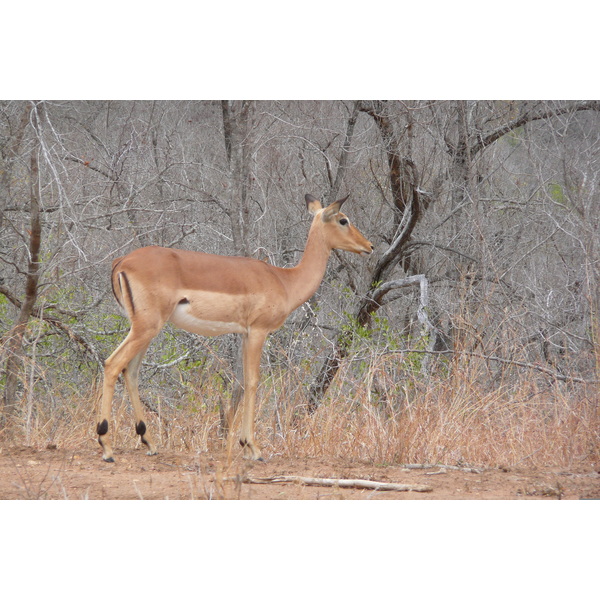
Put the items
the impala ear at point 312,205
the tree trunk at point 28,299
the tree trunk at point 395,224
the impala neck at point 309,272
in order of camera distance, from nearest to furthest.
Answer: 1. the impala neck at point 309,272
2. the impala ear at point 312,205
3. the tree trunk at point 28,299
4. the tree trunk at point 395,224

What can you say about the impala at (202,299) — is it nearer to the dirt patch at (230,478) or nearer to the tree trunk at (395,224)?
the dirt patch at (230,478)

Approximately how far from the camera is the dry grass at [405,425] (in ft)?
17.0

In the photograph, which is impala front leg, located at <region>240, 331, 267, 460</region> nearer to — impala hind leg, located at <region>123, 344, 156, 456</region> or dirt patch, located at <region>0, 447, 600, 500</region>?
dirt patch, located at <region>0, 447, 600, 500</region>

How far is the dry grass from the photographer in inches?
205

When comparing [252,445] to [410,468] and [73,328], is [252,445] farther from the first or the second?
[73,328]

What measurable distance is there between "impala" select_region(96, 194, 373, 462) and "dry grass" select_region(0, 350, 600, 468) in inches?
24.3

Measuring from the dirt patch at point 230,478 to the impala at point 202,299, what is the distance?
0.26 meters

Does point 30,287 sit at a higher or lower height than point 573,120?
lower

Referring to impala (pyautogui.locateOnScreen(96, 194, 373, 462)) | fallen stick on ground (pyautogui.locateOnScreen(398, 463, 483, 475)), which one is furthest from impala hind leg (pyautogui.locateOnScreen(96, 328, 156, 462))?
fallen stick on ground (pyautogui.locateOnScreen(398, 463, 483, 475))

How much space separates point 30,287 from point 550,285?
4652 mm

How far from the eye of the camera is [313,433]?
5434mm

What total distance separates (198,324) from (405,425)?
1500mm

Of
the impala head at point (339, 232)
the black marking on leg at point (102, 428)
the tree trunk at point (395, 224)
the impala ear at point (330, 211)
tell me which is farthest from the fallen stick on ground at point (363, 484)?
the tree trunk at point (395, 224)
